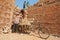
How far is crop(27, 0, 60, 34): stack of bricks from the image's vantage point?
14346mm

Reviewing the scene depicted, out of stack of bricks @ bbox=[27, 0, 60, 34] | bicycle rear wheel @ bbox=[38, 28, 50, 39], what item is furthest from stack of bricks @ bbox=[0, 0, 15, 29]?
stack of bricks @ bbox=[27, 0, 60, 34]

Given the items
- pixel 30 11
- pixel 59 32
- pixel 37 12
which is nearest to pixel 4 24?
pixel 59 32

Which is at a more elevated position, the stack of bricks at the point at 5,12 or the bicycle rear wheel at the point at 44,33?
the stack of bricks at the point at 5,12

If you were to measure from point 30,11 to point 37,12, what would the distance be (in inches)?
60.9

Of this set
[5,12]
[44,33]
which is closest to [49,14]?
[44,33]

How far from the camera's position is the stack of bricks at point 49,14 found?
1435 cm

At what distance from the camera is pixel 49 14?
1542cm

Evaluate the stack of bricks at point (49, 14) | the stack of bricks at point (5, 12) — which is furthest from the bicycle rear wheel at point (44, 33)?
the stack of bricks at point (49, 14)

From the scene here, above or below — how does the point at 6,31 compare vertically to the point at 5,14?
below

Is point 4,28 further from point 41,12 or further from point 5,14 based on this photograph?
point 41,12

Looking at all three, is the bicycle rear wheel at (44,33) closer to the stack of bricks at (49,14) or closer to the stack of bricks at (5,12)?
the stack of bricks at (5,12)

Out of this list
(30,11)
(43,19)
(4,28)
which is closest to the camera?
(4,28)

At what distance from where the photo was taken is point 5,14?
10.0m

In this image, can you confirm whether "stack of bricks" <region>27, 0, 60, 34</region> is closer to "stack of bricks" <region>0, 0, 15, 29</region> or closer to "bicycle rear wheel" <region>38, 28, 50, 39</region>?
"bicycle rear wheel" <region>38, 28, 50, 39</region>
